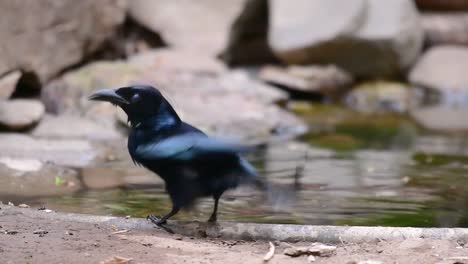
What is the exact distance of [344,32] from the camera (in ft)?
30.9

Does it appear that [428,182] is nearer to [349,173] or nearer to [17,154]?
[349,173]

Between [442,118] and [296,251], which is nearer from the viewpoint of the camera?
[296,251]

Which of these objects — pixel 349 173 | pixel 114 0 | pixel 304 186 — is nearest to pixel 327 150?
pixel 349 173

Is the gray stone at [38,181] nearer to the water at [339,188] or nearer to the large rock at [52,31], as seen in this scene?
the water at [339,188]

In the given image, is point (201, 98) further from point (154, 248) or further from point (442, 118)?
point (154, 248)

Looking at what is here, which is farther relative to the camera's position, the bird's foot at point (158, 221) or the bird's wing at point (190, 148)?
the bird's foot at point (158, 221)

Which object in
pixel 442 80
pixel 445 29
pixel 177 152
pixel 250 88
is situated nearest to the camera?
pixel 177 152

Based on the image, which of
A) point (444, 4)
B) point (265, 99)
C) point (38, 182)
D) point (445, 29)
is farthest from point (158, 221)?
point (444, 4)

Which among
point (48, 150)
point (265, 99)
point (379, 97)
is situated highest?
point (379, 97)

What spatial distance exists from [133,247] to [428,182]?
8.93 ft

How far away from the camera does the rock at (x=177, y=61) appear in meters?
8.34

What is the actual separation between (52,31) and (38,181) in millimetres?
2974

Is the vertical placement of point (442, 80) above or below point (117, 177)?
above

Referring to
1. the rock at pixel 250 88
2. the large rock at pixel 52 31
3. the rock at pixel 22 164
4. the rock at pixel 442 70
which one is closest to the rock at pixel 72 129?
the large rock at pixel 52 31
